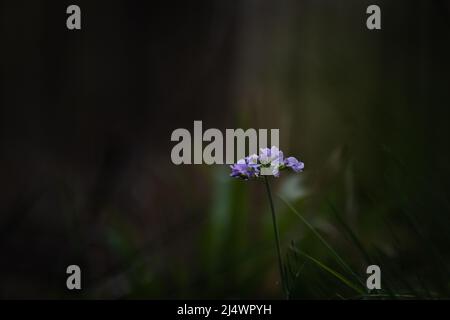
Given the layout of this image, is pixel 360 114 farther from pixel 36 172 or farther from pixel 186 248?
pixel 36 172

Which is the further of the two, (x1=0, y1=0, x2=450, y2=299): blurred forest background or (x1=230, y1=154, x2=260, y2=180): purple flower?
(x1=0, y1=0, x2=450, y2=299): blurred forest background

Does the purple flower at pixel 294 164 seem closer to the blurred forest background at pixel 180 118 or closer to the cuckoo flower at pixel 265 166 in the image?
the cuckoo flower at pixel 265 166

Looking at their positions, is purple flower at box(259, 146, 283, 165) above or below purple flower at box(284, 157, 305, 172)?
above

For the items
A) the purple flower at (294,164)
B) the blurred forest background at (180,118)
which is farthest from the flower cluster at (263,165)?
the blurred forest background at (180,118)

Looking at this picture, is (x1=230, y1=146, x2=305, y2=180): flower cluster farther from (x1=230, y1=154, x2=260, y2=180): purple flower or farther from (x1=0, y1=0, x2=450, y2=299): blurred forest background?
(x1=0, y1=0, x2=450, y2=299): blurred forest background

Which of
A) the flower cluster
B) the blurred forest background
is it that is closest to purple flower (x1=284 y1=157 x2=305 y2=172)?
the flower cluster

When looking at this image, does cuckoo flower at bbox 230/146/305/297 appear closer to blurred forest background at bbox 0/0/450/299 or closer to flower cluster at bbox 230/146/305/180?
flower cluster at bbox 230/146/305/180
